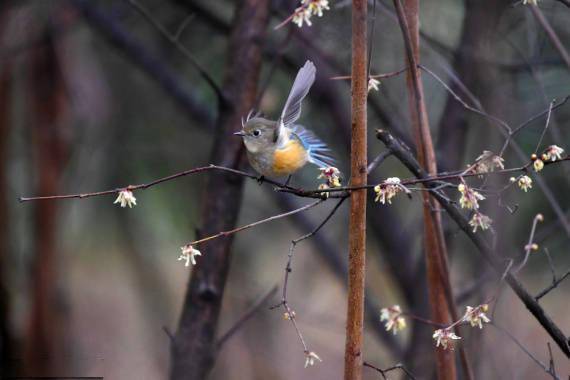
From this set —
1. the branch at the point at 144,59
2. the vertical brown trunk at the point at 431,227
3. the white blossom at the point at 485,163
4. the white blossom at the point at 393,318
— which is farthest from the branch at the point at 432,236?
the branch at the point at 144,59

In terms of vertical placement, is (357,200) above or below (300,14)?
below

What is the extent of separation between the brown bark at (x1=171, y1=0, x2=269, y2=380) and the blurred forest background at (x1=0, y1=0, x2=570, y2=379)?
59 mm

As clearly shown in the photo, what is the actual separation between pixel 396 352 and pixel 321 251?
2.24ft

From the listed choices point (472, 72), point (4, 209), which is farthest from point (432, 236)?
point (4, 209)

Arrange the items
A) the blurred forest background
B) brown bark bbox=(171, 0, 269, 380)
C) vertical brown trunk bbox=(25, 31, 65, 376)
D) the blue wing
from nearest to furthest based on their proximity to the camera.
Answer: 1. the blue wing
2. brown bark bbox=(171, 0, 269, 380)
3. the blurred forest background
4. vertical brown trunk bbox=(25, 31, 65, 376)

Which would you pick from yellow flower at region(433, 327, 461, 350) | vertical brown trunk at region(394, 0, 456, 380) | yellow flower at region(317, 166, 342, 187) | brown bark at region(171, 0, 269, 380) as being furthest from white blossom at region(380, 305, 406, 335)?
brown bark at region(171, 0, 269, 380)

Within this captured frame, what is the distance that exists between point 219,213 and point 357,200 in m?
1.46

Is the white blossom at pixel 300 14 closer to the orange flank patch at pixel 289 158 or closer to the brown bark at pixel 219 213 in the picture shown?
the orange flank patch at pixel 289 158

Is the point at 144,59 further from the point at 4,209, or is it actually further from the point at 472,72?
the point at 472,72

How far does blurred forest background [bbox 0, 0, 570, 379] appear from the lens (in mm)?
3180

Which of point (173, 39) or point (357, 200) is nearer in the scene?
point (357, 200)

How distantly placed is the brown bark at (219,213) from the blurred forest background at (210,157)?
0.19 feet

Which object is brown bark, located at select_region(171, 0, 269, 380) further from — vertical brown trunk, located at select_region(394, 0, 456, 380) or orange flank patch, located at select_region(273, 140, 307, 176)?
vertical brown trunk, located at select_region(394, 0, 456, 380)

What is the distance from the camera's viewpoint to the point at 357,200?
1444 mm
